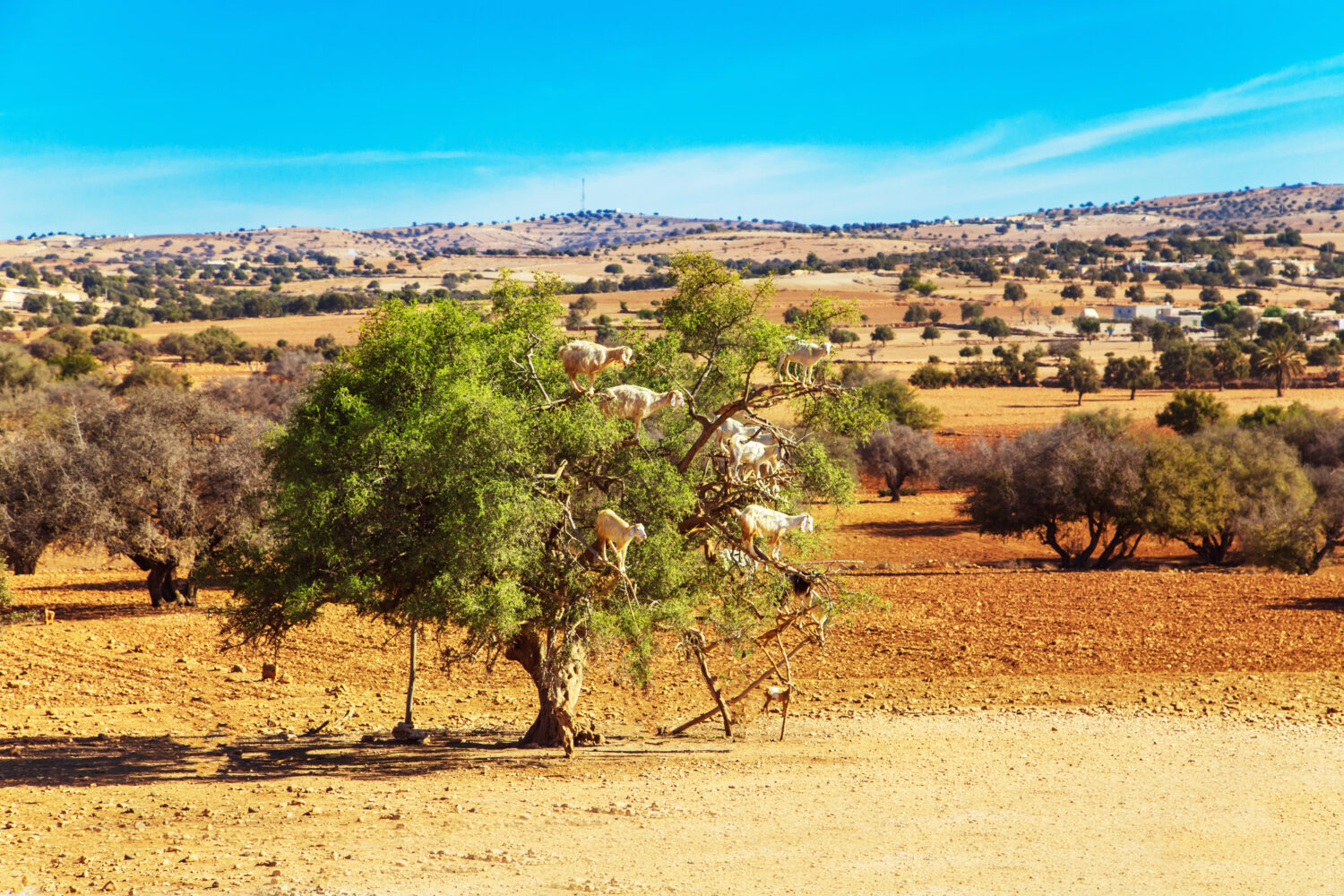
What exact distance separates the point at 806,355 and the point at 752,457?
135 cm

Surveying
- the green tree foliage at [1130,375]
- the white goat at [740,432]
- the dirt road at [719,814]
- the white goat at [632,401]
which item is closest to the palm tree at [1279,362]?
the green tree foliage at [1130,375]

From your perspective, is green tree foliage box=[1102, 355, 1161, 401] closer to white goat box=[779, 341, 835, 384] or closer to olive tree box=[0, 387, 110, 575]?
olive tree box=[0, 387, 110, 575]

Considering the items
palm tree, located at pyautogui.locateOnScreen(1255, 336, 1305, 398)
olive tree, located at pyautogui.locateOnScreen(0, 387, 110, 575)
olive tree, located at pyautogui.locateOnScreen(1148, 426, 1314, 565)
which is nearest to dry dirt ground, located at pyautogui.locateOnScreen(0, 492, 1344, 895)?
olive tree, located at pyautogui.locateOnScreen(0, 387, 110, 575)

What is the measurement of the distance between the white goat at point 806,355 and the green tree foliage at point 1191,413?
3908 centimetres

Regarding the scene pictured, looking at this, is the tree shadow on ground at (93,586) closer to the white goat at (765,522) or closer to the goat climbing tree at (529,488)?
the goat climbing tree at (529,488)

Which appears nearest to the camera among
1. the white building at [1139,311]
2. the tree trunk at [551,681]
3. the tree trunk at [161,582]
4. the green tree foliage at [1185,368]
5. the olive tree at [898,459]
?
the tree trunk at [551,681]

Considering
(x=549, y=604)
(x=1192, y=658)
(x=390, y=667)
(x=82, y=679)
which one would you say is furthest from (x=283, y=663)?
(x=1192, y=658)

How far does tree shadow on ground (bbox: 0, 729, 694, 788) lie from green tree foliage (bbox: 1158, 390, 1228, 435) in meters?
40.0

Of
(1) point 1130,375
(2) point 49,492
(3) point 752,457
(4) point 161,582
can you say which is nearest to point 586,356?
(3) point 752,457

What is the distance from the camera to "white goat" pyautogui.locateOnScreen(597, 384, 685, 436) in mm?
Answer: 11242

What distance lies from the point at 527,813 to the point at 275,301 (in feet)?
376

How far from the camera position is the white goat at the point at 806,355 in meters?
12.0

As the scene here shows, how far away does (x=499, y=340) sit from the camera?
13109 mm

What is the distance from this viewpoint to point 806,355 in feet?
39.6
